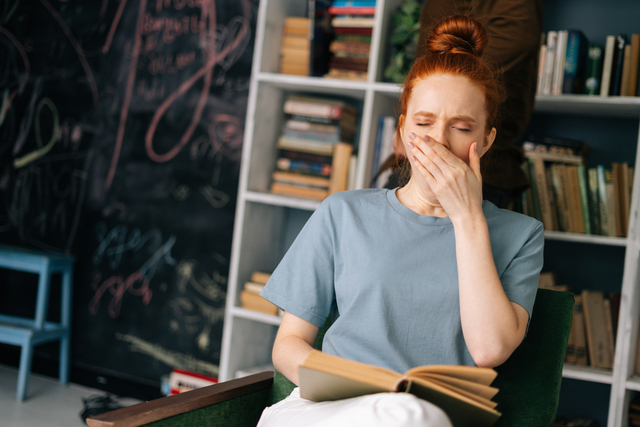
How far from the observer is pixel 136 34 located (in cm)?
282

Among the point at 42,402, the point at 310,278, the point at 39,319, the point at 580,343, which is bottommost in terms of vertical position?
the point at 42,402

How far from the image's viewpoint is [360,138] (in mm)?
2215

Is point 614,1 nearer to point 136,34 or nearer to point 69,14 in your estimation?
point 136,34

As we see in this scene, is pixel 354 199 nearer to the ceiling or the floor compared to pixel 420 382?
nearer to the ceiling

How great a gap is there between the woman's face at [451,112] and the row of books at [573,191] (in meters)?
0.95

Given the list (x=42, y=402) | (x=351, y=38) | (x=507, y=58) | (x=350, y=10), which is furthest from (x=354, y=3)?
(x=42, y=402)

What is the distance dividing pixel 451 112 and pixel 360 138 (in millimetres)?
1135

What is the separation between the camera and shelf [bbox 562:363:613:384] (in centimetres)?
179

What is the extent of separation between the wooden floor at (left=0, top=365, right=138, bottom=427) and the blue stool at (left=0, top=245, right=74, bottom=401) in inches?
2.4

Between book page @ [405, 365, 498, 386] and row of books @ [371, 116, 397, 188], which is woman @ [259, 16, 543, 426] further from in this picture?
row of books @ [371, 116, 397, 188]

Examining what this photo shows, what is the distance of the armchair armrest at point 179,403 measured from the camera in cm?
96

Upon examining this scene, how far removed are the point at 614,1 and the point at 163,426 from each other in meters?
2.15

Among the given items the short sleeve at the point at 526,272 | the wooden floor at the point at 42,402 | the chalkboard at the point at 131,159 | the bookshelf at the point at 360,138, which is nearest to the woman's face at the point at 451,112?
the short sleeve at the point at 526,272

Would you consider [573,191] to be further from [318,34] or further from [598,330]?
[318,34]
